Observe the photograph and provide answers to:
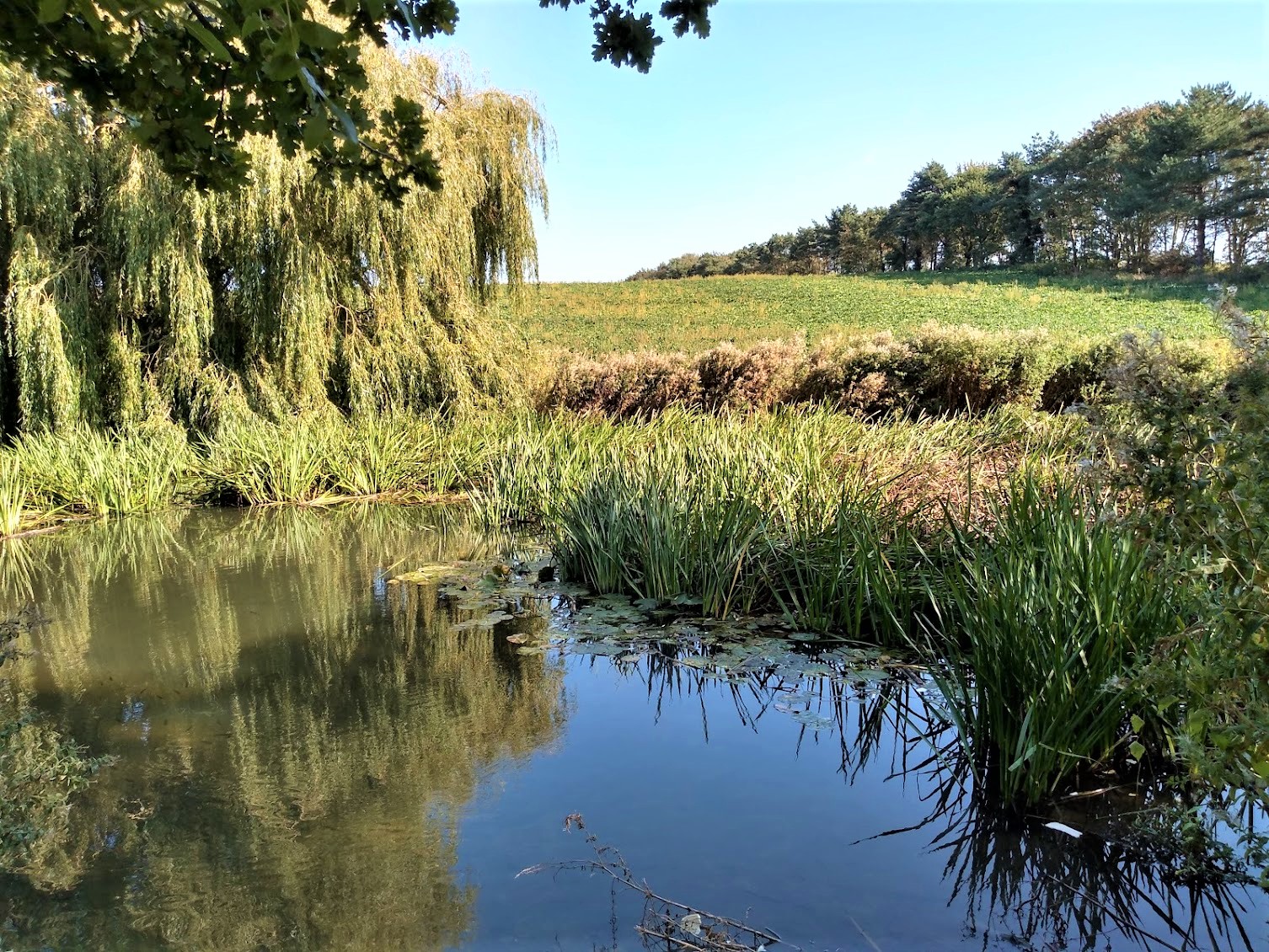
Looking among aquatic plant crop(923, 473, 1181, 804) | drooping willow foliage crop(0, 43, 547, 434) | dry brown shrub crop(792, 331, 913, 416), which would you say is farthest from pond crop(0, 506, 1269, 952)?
dry brown shrub crop(792, 331, 913, 416)

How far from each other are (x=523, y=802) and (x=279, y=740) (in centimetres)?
117

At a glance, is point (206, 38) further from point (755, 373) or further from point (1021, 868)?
point (755, 373)

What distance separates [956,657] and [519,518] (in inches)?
211

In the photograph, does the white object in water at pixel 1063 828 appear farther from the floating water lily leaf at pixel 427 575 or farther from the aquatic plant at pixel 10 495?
the aquatic plant at pixel 10 495

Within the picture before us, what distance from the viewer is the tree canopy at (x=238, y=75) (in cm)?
198

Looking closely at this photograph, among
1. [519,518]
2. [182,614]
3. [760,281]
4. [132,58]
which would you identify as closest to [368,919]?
[132,58]

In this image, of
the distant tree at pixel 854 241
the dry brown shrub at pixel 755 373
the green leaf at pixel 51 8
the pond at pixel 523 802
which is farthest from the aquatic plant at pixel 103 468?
the distant tree at pixel 854 241

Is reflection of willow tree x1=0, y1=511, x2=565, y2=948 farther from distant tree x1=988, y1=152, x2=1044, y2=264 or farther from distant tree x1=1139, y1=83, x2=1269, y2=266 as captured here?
distant tree x1=988, y1=152, x2=1044, y2=264

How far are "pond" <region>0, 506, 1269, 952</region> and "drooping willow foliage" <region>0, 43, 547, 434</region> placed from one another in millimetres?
5781

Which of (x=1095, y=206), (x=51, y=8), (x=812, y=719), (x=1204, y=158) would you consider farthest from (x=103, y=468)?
(x=1095, y=206)

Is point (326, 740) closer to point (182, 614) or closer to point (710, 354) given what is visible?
point (182, 614)

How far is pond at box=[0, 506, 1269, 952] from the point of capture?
2162 mm

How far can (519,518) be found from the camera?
309 inches

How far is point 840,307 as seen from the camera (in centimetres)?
3497
